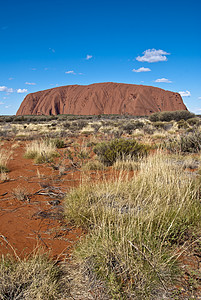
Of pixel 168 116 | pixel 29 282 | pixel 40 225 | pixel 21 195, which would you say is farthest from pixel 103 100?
pixel 29 282

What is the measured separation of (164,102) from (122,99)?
65.0 feet

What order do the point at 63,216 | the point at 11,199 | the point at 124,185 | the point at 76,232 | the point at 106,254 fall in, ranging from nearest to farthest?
the point at 106,254 → the point at 76,232 → the point at 63,216 → the point at 124,185 → the point at 11,199

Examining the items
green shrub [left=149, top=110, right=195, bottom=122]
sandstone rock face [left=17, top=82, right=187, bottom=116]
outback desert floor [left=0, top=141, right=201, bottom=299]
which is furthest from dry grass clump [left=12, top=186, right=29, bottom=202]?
sandstone rock face [left=17, top=82, right=187, bottom=116]

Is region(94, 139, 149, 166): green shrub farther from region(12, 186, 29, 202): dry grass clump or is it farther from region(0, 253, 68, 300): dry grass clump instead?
region(0, 253, 68, 300): dry grass clump

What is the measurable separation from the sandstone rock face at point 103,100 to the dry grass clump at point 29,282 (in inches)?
3102

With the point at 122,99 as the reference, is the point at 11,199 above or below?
below

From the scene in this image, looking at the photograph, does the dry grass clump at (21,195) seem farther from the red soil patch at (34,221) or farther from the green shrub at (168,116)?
the green shrub at (168,116)

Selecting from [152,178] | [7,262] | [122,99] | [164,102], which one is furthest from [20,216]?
[164,102]

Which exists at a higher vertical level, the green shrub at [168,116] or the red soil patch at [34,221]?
the green shrub at [168,116]

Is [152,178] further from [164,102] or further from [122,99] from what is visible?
[164,102]

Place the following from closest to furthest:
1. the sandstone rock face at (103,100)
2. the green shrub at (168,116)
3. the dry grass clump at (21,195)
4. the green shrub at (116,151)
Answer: the dry grass clump at (21,195) < the green shrub at (116,151) < the green shrub at (168,116) < the sandstone rock face at (103,100)

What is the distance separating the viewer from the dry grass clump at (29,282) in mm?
1467

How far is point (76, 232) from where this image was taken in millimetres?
2531

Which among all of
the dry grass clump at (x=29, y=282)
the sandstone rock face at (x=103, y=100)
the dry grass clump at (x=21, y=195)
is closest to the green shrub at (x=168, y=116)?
the dry grass clump at (x=21, y=195)
